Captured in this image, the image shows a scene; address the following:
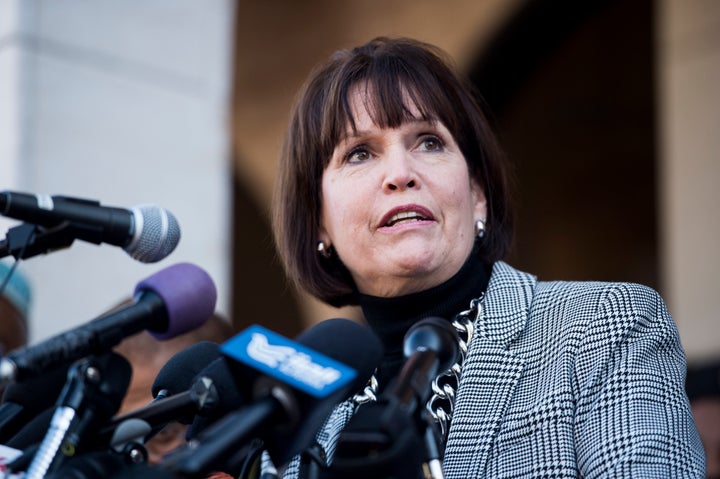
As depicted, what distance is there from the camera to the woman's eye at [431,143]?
314cm

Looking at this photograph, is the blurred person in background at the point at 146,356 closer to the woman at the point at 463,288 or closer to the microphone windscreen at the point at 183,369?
the woman at the point at 463,288

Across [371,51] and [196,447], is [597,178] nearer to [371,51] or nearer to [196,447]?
[371,51]

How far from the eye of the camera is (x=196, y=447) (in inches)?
67.9

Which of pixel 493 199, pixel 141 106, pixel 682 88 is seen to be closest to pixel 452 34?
pixel 682 88

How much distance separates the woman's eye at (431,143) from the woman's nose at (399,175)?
0.13 meters

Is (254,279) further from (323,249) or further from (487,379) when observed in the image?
(487,379)

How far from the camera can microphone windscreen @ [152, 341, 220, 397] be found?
2398mm

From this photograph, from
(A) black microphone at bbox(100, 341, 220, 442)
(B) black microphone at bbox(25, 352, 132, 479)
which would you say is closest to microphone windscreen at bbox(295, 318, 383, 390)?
(A) black microphone at bbox(100, 341, 220, 442)

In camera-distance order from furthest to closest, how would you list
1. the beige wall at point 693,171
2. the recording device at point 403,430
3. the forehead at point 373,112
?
the beige wall at point 693,171 < the forehead at point 373,112 < the recording device at point 403,430

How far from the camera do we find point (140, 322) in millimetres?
2020

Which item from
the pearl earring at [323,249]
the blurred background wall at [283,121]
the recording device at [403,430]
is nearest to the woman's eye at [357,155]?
the pearl earring at [323,249]

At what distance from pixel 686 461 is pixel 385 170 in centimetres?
115

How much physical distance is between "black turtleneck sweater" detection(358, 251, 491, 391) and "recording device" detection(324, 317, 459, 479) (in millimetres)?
1163

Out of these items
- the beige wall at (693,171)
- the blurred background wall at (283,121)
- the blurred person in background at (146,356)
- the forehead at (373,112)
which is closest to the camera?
the forehead at (373,112)
